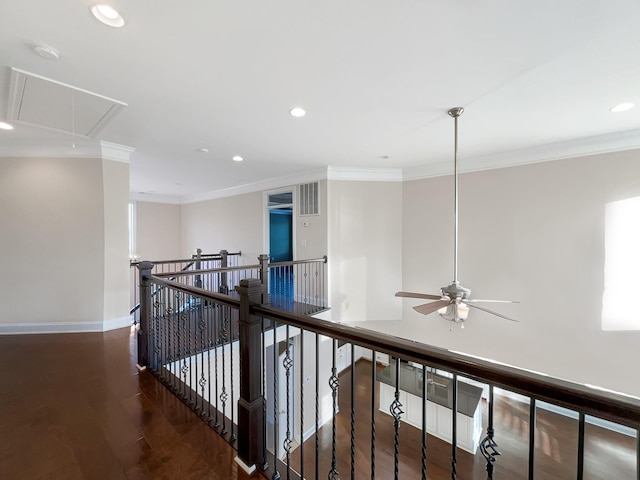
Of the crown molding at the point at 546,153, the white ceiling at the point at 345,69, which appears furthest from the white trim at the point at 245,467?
the crown molding at the point at 546,153

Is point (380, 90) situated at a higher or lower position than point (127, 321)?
higher

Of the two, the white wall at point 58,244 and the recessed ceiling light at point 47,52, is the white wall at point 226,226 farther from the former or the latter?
the recessed ceiling light at point 47,52

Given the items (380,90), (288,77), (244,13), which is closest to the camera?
(244,13)

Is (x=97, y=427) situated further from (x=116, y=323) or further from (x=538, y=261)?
(x=538, y=261)

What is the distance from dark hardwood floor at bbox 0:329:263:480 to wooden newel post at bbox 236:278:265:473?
130mm

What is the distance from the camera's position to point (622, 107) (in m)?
2.64

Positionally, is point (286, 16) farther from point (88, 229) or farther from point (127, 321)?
point (127, 321)

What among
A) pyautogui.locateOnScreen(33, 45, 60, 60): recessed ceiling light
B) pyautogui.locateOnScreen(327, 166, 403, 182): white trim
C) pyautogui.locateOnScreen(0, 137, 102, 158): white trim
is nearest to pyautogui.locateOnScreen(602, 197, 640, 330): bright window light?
pyautogui.locateOnScreen(327, 166, 403, 182): white trim

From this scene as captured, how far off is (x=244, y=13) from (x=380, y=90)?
128 cm

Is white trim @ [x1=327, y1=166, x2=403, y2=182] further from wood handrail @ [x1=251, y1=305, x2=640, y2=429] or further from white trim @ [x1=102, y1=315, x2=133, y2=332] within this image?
wood handrail @ [x1=251, y1=305, x2=640, y2=429]

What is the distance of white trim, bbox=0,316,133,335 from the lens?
3.58 meters

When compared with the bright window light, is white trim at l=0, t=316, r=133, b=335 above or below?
below

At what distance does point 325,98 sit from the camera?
2.49 meters

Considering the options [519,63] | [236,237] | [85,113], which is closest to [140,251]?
[236,237]
